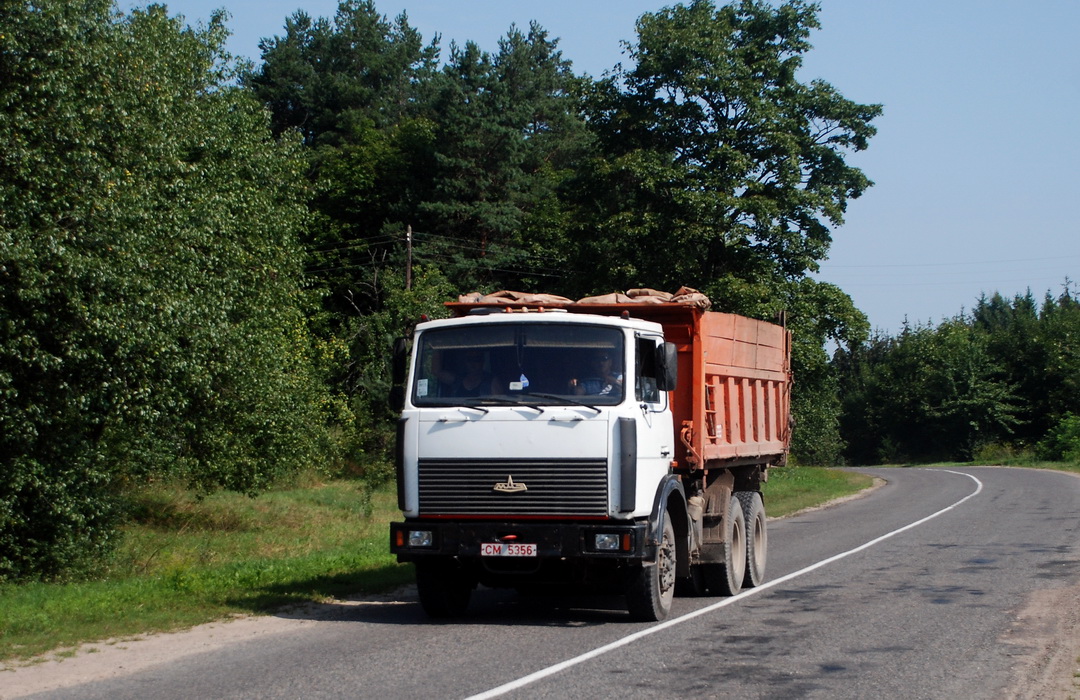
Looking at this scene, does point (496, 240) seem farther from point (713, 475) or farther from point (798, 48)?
point (713, 475)

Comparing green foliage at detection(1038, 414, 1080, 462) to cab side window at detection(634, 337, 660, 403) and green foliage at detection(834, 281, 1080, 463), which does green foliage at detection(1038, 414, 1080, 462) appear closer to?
green foliage at detection(834, 281, 1080, 463)

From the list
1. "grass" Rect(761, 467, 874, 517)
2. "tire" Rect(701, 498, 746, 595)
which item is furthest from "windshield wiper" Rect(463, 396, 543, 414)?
"grass" Rect(761, 467, 874, 517)

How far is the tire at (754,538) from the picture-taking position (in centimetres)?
1411

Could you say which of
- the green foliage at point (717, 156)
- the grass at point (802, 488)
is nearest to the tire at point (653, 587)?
the grass at point (802, 488)

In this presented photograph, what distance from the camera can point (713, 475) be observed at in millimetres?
13133

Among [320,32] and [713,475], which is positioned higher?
[320,32]

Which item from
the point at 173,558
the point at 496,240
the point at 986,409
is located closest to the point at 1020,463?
the point at 986,409

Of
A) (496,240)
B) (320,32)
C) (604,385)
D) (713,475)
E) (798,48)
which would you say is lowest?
(713,475)

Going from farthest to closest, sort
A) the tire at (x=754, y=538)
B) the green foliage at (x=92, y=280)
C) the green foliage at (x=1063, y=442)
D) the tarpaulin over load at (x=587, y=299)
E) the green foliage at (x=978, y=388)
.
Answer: the green foliage at (x=978, y=388)
the green foliage at (x=1063, y=442)
the tire at (x=754, y=538)
the green foliage at (x=92, y=280)
the tarpaulin over load at (x=587, y=299)

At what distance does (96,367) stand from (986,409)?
75455 mm

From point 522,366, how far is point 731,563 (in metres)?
4.18

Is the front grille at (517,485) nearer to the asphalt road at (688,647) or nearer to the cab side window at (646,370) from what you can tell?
the cab side window at (646,370)

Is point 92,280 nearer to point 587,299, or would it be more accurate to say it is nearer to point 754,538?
point 587,299

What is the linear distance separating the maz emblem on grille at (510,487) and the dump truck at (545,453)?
0.01m
